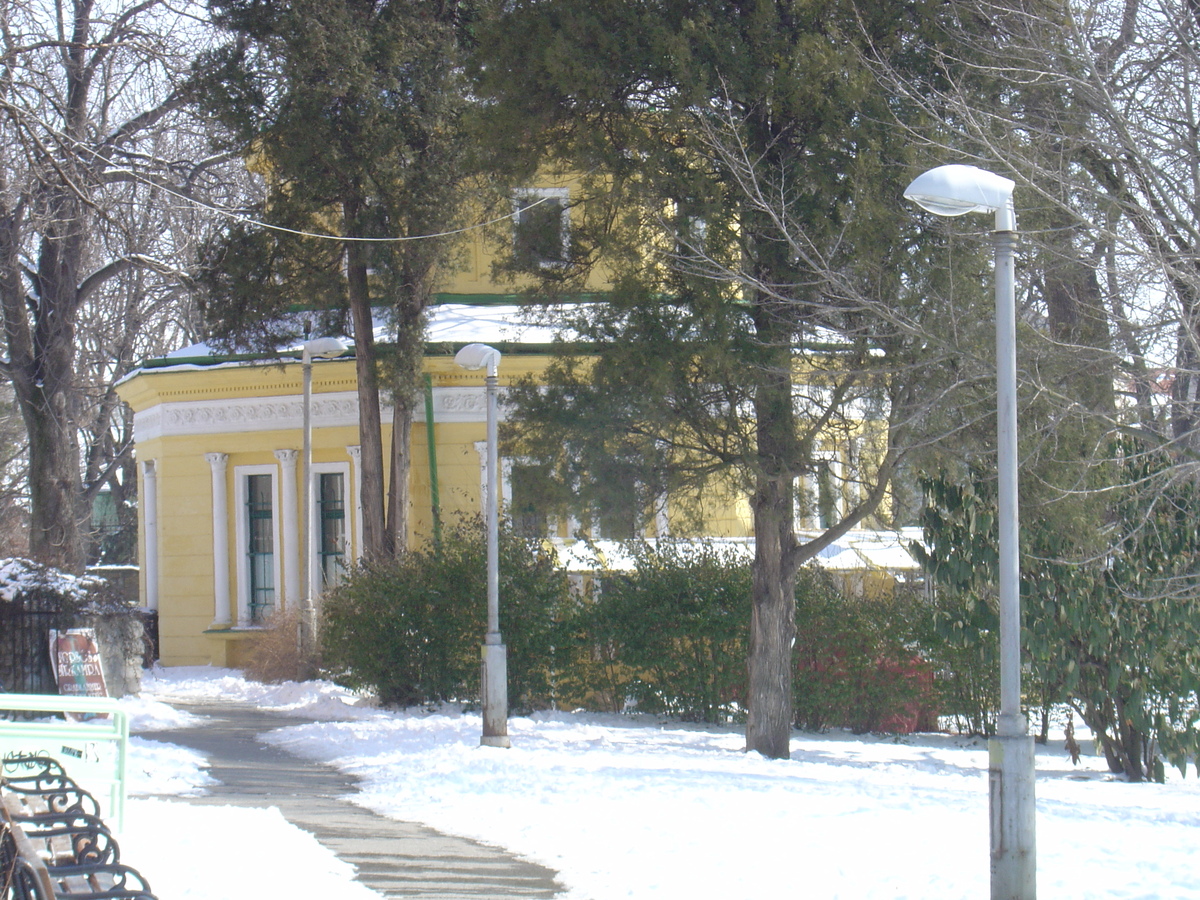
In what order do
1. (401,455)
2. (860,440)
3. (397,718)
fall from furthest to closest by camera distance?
(401,455) < (397,718) < (860,440)

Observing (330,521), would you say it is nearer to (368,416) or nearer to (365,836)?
(368,416)

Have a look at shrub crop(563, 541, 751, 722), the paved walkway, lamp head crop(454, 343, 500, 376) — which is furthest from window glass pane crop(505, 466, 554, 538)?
shrub crop(563, 541, 751, 722)

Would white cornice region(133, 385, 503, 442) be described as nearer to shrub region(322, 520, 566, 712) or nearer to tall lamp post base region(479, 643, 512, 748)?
shrub region(322, 520, 566, 712)

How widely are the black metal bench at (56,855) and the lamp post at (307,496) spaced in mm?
12515

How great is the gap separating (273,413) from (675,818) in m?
16.6

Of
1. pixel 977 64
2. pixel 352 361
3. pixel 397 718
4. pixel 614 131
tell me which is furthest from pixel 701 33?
pixel 352 361

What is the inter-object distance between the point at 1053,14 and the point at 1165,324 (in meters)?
3.30

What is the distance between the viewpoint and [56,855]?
19.6ft

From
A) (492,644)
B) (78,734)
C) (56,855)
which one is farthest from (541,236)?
(56,855)

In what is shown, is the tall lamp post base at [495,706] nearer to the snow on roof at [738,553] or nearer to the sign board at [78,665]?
the snow on roof at [738,553]

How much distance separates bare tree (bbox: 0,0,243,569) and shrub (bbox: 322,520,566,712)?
16.4 feet

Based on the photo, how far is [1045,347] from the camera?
12422mm

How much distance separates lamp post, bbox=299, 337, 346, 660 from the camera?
19.8 metres

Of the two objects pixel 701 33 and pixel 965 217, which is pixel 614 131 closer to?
pixel 701 33
